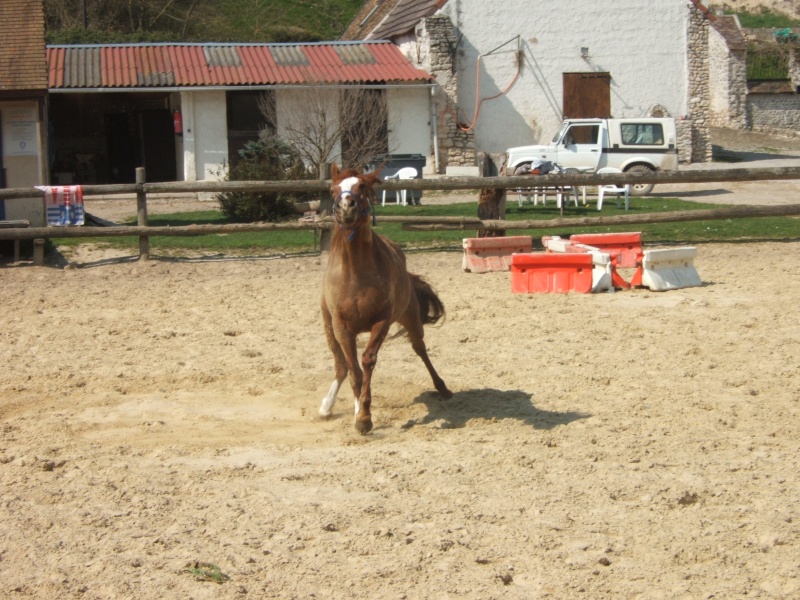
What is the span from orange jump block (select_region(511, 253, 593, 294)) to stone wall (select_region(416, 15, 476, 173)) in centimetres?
1812

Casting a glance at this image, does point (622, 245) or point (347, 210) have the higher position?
point (347, 210)

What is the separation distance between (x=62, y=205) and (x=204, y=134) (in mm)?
12901

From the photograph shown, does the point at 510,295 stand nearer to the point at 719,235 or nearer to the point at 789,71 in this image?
the point at 719,235

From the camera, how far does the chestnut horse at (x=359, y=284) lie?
617 cm

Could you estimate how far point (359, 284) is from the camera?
6.40 m

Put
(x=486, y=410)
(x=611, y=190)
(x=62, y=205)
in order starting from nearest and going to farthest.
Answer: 1. (x=486, y=410)
2. (x=62, y=205)
3. (x=611, y=190)

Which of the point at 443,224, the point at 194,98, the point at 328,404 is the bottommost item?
the point at 328,404

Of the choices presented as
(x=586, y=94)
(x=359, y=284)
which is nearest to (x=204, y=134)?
(x=586, y=94)

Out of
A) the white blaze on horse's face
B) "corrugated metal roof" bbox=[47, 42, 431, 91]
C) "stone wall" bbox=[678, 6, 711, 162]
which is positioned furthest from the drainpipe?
the white blaze on horse's face

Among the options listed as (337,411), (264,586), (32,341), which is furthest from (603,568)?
(32,341)

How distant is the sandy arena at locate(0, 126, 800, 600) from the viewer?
4188 millimetres

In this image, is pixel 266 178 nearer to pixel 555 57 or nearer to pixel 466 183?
pixel 466 183

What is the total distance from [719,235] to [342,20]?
3168 cm

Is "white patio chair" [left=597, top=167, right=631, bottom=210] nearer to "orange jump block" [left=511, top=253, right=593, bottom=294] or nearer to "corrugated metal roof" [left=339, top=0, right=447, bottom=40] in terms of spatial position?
"orange jump block" [left=511, top=253, right=593, bottom=294]
